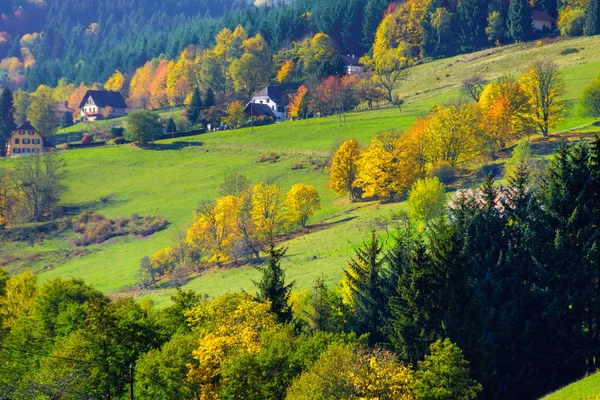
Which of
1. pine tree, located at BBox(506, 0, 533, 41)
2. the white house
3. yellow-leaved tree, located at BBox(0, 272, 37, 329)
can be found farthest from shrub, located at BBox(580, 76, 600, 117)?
yellow-leaved tree, located at BBox(0, 272, 37, 329)

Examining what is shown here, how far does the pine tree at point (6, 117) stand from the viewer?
14554 cm

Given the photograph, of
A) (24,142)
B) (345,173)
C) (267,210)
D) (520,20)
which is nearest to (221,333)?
(267,210)

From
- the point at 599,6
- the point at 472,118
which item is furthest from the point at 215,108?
the point at 599,6

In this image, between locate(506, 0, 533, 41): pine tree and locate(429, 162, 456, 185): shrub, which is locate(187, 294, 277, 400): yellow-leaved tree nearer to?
locate(429, 162, 456, 185): shrub

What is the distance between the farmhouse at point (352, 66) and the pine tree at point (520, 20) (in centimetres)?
3005

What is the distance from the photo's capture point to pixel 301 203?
87.3 meters

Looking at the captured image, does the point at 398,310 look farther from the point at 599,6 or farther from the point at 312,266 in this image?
the point at 599,6

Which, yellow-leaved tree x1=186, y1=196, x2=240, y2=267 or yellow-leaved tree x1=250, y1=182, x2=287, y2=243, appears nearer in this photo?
yellow-leaved tree x1=186, y1=196, x2=240, y2=267

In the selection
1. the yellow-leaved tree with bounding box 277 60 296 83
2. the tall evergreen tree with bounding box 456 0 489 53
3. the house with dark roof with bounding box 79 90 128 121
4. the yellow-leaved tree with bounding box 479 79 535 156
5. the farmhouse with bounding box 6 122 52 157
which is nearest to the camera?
the yellow-leaved tree with bounding box 479 79 535 156

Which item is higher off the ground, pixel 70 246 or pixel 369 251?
pixel 369 251

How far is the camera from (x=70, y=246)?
95.9 meters

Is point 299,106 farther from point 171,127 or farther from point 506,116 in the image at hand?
point 506,116

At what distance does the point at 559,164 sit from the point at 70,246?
67.1 m

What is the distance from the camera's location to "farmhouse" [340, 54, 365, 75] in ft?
522
